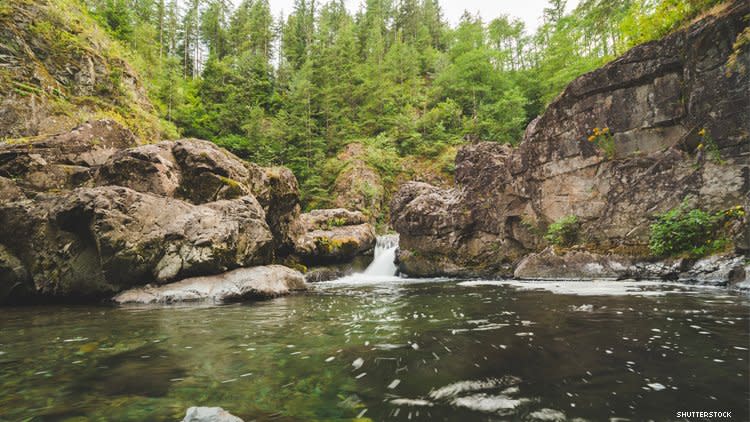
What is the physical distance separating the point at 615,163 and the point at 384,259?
1337 cm

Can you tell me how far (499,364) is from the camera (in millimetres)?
3223

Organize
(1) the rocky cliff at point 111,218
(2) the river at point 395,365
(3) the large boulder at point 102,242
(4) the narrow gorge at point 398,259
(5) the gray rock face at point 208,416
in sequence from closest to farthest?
1. (5) the gray rock face at point 208,416
2. (2) the river at point 395,365
3. (4) the narrow gorge at point 398,259
4. (3) the large boulder at point 102,242
5. (1) the rocky cliff at point 111,218

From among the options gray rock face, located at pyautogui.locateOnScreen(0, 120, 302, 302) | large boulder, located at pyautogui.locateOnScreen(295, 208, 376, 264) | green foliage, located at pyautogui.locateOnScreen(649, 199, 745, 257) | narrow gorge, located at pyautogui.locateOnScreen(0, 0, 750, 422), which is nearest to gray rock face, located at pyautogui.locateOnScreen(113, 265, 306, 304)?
narrow gorge, located at pyautogui.locateOnScreen(0, 0, 750, 422)

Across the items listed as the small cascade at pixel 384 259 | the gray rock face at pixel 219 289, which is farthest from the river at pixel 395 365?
the small cascade at pixel 384 259

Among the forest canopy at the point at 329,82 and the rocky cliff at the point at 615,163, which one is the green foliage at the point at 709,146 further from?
the forest canopy at the point at 329,82

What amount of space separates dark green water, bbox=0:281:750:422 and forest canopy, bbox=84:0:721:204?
83.6ft

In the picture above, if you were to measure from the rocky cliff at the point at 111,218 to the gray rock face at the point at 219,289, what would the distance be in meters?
0.43

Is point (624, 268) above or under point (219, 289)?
under

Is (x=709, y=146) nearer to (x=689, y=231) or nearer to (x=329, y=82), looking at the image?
(x=689, y=231)

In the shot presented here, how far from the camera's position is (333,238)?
19188mm

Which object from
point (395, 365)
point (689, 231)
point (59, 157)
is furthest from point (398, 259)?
point (395, 365)

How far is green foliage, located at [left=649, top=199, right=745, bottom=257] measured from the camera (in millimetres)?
9398

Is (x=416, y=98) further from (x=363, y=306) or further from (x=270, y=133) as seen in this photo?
(x=363, y=306)

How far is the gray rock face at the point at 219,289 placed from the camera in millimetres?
8570
